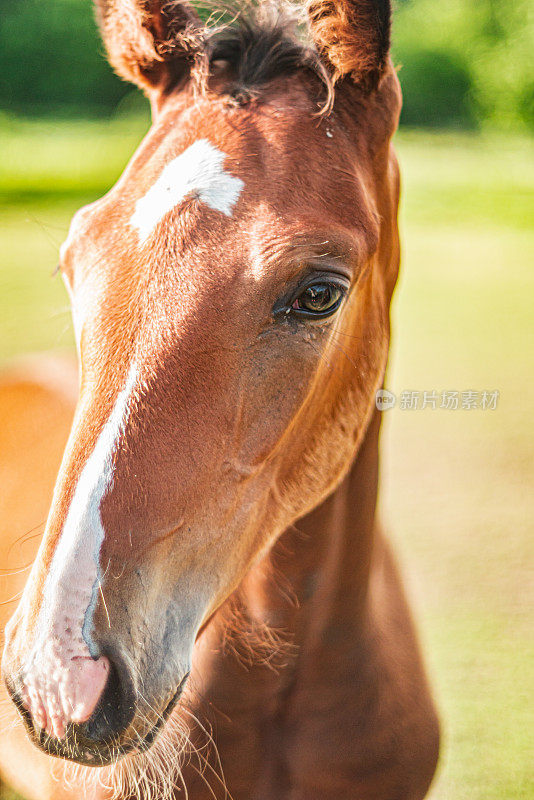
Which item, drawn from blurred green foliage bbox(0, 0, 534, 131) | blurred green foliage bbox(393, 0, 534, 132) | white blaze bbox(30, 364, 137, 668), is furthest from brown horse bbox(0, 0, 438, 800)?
blurred green foliage bbox(393, 0, 534, 132)

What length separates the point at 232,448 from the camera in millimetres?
1172

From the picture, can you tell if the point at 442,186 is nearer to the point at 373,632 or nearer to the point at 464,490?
the point at 464,490

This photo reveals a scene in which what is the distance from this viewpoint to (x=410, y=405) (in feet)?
7.85

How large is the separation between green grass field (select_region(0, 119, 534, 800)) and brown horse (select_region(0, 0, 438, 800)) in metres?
0.35

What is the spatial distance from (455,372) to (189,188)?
21.7 ft

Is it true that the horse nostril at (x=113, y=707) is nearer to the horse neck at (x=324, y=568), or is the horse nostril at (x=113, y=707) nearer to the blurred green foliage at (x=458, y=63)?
the horse neck at (x=324, y=568)

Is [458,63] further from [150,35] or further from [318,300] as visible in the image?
[318,300]

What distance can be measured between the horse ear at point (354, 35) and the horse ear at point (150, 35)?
26cm

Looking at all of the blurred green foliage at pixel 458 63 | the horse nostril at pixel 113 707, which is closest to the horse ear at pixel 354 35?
the horse nostril at pixel 113 707

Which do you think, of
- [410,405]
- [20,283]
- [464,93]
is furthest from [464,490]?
[464,93]

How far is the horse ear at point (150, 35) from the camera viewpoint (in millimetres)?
1474

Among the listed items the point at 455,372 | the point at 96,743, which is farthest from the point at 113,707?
the point at 455,372

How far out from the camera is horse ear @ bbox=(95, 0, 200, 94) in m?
1.47

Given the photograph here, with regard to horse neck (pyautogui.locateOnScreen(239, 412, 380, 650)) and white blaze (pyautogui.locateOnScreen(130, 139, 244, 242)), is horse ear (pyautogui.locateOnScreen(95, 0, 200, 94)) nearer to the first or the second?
white blaze (pyautogui.locateOnScreen(130, 139, 244, 242))
